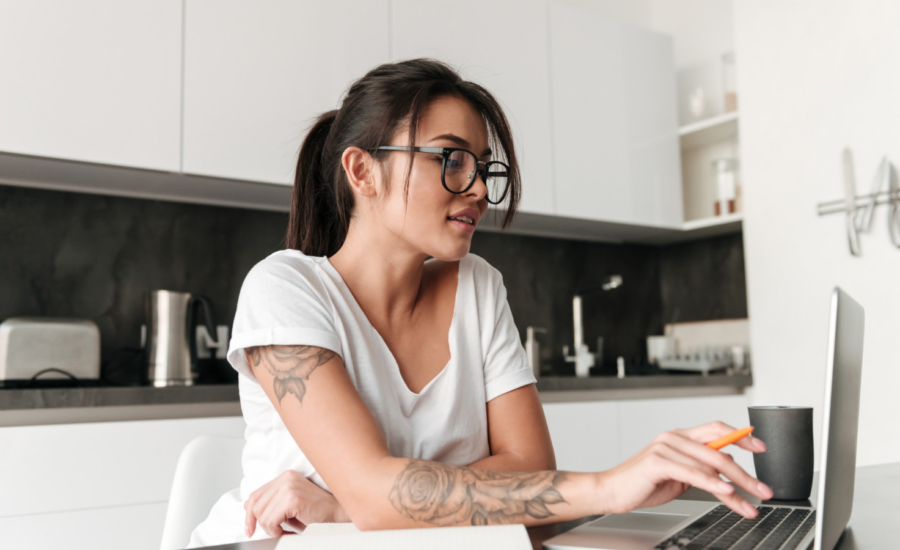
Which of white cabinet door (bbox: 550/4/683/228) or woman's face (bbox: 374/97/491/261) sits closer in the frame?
woman's face (bbox: 374/97/491/261)

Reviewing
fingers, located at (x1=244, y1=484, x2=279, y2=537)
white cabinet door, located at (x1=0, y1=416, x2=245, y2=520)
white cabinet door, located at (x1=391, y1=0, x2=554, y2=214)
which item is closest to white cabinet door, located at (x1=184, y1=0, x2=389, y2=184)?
white cabinet door, located at (x1=391, y1=0, x2=554, y2=214)

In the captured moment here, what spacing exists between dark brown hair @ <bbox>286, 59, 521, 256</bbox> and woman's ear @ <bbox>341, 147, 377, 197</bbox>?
0.01 m

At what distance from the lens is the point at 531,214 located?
2.82 metres

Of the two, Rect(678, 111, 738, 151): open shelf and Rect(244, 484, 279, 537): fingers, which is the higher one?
Rect(678, 111, 738, 151): open shelf

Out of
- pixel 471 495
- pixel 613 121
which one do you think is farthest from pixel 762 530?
pixel 613 121

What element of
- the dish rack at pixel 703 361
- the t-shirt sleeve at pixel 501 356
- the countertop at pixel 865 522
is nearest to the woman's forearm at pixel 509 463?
the t-shirt sleeve at pixel 501 356

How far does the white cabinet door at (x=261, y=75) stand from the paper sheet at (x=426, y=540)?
1.75 meters

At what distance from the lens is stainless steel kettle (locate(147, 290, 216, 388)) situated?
6.95 ft

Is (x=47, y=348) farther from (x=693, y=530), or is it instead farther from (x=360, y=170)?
(x=693, y=530)

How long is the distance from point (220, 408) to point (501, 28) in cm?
173

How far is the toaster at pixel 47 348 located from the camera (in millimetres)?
1828

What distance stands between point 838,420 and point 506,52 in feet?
7.81

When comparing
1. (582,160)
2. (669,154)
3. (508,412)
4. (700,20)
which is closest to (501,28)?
(582,160)

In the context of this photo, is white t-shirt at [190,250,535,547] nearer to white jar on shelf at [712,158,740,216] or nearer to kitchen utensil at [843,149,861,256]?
kitchen utensil at [843,149,861,256]
